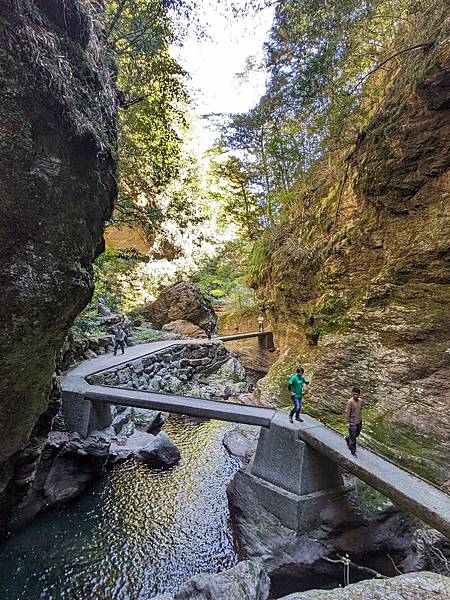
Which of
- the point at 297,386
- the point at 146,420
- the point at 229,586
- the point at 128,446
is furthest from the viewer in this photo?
the point at 146,420

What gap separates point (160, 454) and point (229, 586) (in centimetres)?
455

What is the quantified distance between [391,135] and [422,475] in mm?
6875

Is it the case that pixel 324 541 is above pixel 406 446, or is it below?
below

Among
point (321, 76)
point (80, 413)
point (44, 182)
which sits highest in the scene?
point (321, 76)

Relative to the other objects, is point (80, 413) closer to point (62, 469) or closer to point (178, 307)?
point (62, 469)

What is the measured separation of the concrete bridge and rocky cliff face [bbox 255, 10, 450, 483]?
0.97 metres

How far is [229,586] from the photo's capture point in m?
3.93

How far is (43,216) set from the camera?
3451mm

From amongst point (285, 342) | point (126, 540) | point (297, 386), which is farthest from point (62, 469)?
point (285, 342)

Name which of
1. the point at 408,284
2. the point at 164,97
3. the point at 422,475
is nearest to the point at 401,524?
the point at 422,475

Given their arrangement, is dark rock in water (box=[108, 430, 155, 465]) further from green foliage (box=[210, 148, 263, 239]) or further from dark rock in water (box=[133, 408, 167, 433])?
green foliage (box=[210, 148, 263, 239])

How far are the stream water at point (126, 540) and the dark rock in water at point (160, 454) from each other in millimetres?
207

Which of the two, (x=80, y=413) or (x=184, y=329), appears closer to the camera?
(x=80, y=413)

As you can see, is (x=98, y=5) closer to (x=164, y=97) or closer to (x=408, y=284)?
(x=164, y=97)
